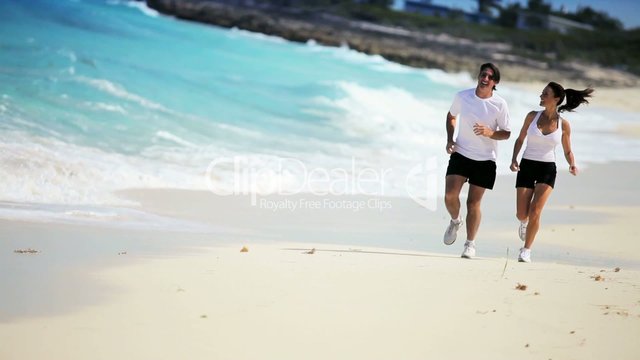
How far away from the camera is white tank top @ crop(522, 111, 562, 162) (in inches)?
359

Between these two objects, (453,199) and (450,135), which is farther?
(453,199)

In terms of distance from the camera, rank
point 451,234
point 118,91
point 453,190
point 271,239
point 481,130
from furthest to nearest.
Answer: point 118,91 < point 271,239 < point 451,234 < point 453,190 < point 481,130

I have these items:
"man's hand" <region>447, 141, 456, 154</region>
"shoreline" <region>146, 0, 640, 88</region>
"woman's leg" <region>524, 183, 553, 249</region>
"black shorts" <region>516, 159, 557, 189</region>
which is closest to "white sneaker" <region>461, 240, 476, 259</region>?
"woman's leg" <region>524, 183, 553, 249</region>

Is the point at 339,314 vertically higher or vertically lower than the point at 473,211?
lower

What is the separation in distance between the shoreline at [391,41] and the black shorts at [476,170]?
147 feet

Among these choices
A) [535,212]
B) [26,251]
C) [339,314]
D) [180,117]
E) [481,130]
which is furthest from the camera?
[180,117]

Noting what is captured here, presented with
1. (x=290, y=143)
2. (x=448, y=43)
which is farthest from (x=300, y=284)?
(x=448, y=43)

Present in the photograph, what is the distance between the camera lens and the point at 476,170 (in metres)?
9.21

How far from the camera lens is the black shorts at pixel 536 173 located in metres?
9.16

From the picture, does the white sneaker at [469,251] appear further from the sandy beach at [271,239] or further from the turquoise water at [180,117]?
the turquoise water at [180,117]

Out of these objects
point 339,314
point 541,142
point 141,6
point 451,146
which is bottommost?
point 339,314

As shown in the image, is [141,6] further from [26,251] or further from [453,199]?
[26,251]

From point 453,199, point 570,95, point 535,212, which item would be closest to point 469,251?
point 453,199

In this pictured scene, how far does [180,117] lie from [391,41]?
48.2 m
